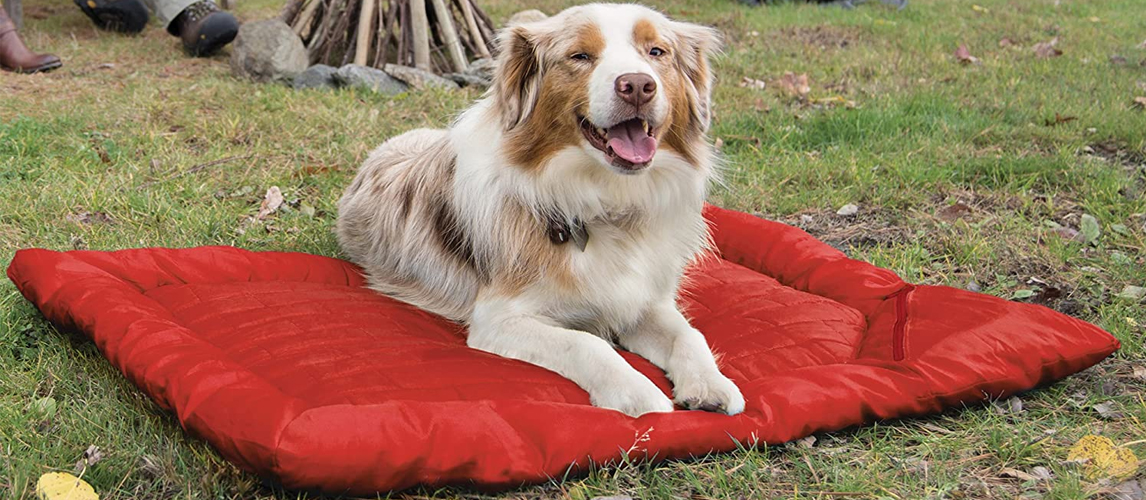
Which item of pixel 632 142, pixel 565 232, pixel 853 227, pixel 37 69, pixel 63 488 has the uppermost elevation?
pixel 632 142

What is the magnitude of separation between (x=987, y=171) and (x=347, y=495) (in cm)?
400

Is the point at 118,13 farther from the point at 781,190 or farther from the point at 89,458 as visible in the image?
the point at 89,458

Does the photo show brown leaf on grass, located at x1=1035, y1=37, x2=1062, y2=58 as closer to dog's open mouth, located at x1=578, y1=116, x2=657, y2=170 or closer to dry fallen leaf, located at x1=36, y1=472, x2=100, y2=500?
dog's open mouth, located at x1=578, y1=116, x2=657, y2=170

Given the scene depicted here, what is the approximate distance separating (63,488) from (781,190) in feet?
12.2

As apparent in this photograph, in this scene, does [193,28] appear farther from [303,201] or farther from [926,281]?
[926,281]

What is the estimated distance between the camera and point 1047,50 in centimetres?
804

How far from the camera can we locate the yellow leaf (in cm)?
230

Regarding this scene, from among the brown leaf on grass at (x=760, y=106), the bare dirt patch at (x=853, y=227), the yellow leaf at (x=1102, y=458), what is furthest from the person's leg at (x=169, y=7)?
the yellow leaf at (x=1102, y=458)

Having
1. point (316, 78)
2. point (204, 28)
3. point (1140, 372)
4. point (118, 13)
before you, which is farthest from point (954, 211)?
point (118, 13)

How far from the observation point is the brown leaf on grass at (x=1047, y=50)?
7.95 m

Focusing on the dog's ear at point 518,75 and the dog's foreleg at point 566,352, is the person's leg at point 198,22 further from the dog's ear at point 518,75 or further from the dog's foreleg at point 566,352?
the dog's foreleg at point 566,352

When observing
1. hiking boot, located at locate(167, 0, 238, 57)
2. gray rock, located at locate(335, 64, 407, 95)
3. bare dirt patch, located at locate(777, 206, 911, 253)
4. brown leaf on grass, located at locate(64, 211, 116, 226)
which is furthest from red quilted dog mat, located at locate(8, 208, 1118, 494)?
hiking boot, located at locate(167, 0, 238, 57)

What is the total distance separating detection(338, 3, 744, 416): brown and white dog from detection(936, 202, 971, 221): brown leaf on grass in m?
1.72

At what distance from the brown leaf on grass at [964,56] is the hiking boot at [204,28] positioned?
19.6 ft
